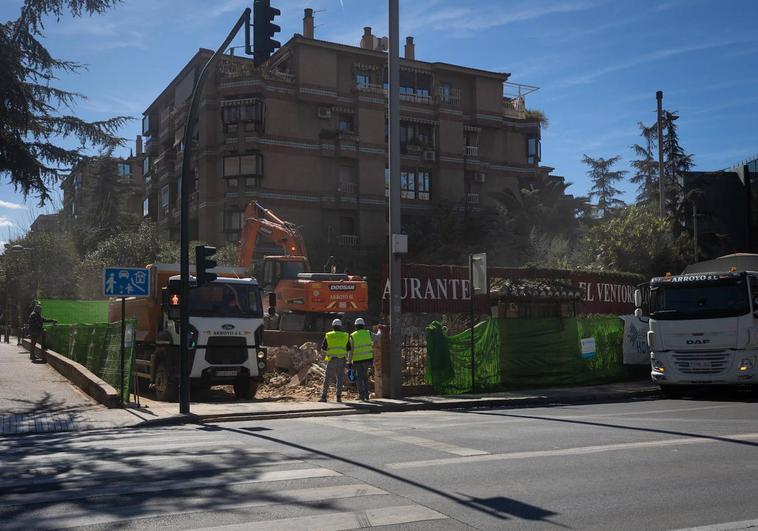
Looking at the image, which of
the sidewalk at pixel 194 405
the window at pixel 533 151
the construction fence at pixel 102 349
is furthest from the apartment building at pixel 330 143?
the sidewalk at pixel 194 405

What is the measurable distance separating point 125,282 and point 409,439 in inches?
312

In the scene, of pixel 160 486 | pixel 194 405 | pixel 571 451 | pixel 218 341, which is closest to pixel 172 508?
pixel 160 486

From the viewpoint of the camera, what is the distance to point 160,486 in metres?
7.80

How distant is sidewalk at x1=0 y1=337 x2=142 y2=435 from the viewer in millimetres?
13844

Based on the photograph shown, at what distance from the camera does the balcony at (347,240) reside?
4884cm

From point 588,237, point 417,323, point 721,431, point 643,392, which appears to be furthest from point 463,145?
point 721,431

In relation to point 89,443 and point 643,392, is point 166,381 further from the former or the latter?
point 643,392

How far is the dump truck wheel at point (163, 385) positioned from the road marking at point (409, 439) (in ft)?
17.9

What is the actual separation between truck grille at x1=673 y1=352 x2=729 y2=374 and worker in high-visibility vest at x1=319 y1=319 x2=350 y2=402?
7560 mm

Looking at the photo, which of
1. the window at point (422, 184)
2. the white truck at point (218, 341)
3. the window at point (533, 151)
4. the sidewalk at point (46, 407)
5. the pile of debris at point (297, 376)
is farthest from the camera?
the window at point (533, 151)

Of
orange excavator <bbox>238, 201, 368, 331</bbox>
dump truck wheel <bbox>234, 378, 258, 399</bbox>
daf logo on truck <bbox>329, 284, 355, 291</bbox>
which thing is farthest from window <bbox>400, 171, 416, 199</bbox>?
dump truck wheel <bbox>234, 378, 258, 399</bbox>

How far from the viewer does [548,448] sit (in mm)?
9992

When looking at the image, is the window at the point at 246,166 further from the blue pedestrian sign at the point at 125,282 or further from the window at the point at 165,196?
the blue pedestrian sign at the point at 125,282

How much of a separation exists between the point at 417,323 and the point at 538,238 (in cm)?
2073
